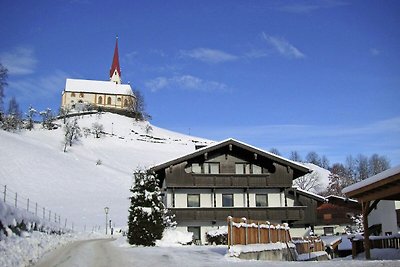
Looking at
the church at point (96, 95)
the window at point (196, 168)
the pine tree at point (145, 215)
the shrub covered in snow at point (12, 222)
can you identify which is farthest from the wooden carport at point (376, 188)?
the church at point (96, 95)

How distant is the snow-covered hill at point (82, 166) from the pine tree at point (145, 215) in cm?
2007

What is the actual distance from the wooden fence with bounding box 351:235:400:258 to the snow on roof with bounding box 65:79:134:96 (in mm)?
146824

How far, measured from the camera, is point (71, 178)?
79438 mm

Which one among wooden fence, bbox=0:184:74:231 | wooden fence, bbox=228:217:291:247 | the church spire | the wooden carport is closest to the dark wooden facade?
wooden fence, bbox=0:184:74:231

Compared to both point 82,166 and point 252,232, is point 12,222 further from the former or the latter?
point 82,166

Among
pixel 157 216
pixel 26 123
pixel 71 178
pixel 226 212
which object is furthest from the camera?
pixel 26 123

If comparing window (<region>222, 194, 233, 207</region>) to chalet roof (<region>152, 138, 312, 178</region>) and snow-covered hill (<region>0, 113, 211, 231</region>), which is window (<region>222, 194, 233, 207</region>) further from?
snow-covered hill (<region>0, 113, 211, 231</region>)

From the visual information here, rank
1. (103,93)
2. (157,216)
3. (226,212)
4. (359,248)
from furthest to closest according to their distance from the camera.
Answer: (103,93) → (226,212) → (157,216) → (359,248)

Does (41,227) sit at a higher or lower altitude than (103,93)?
lower

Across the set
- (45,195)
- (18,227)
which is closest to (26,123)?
(45,195)

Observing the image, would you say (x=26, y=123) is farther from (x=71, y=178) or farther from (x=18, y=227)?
Answer: (x=18, y=227)

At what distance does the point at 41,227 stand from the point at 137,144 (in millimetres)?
97326

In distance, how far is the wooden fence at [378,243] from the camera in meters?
19.2

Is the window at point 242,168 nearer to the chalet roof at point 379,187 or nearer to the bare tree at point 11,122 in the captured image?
the chalet roof at point 379,187
